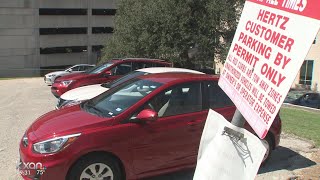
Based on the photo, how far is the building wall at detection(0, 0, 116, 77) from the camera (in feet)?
181

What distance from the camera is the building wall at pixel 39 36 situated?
55.0 metres

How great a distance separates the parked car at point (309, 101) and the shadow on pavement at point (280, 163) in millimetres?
17594

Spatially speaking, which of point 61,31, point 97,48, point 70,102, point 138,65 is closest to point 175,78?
point 70,102

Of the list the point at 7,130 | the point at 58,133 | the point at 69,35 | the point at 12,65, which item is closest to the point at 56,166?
the point at 58,133

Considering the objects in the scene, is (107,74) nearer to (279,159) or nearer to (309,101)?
(279,159)

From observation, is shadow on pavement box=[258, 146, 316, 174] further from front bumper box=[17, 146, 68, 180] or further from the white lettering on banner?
the white lettering on banner

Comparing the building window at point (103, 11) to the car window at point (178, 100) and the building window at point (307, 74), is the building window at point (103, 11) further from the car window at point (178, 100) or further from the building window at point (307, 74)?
the car window at point (178, 100)

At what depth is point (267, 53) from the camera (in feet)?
6.88

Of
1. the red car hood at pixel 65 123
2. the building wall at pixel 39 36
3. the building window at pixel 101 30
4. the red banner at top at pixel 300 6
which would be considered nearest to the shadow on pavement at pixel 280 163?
the red car hood at pixel 65 123

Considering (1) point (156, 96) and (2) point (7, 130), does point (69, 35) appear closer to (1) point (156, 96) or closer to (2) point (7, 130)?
(2) point (7, 130)

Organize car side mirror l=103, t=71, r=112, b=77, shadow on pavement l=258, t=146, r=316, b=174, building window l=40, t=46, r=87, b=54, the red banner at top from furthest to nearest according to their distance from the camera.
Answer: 1. building window l=40, t=46, r=87, b=54
2. car side mirror l=103, t=71, r=112, b=77
3. shadow on pavement l=258, t=146, r=316, b=174
4. the red banner at top

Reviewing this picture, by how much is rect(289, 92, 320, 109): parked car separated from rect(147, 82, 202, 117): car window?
19563 mm

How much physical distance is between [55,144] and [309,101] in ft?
71.7

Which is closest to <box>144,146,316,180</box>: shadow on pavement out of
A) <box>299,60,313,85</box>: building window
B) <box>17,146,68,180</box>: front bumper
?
<box>17,146,68,180</box>: front bumper
